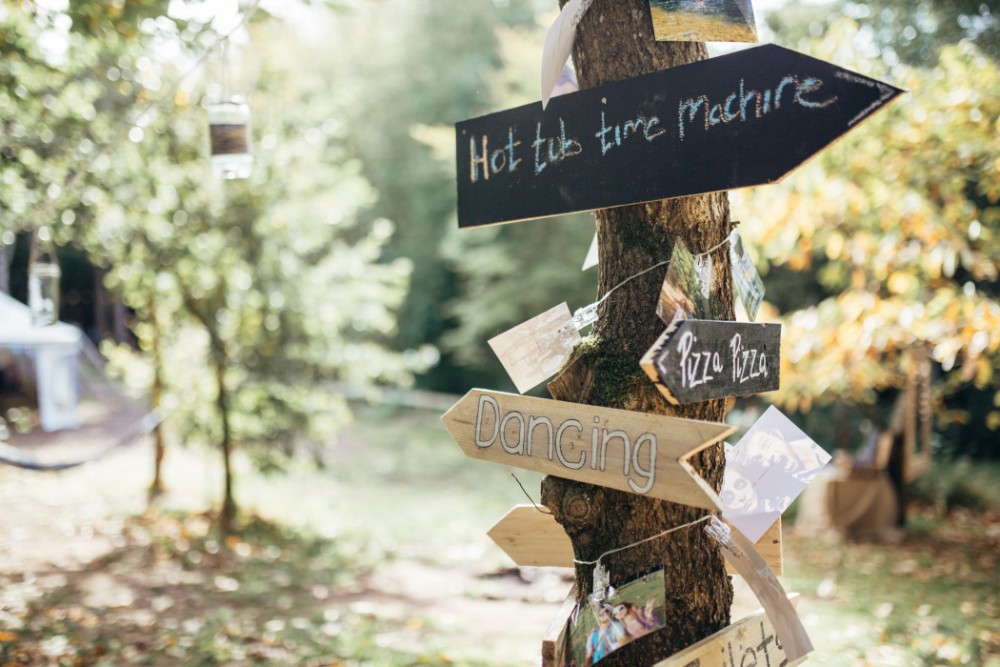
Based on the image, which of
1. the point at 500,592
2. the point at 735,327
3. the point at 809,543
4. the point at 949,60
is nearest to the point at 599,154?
the point at 735,327

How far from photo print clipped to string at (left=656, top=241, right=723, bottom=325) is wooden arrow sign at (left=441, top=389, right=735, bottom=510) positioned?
258mm

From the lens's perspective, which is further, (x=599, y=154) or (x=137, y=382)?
(x=137, y=382)

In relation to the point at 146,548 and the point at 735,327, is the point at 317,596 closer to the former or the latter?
the point at 146,548

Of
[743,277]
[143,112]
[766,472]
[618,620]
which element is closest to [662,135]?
[743,277]

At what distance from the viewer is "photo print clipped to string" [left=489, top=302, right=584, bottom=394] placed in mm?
1885

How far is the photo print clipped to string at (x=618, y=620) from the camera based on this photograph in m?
1.78

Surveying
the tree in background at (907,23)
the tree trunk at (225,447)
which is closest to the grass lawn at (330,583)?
the tree trunk at (225,447)

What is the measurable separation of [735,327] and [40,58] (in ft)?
17.5

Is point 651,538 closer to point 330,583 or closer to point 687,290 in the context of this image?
point 687,290

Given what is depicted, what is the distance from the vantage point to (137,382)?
748 centimetres

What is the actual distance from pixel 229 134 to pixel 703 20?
9.57 ft

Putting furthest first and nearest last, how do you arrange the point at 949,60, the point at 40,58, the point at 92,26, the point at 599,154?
the point at 40,58
the point at 949,60
the point at 92,26
the point at 599,154

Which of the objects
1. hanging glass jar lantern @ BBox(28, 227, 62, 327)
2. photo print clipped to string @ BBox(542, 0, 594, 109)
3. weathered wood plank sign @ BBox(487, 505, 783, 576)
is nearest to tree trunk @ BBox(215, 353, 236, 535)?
hanging glass jar lantern @ BBox(28, 227, 62, 327)

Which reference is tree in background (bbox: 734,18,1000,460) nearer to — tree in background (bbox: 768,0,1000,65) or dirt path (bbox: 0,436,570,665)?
tree in background (bbox: 768,0,1000,65)
